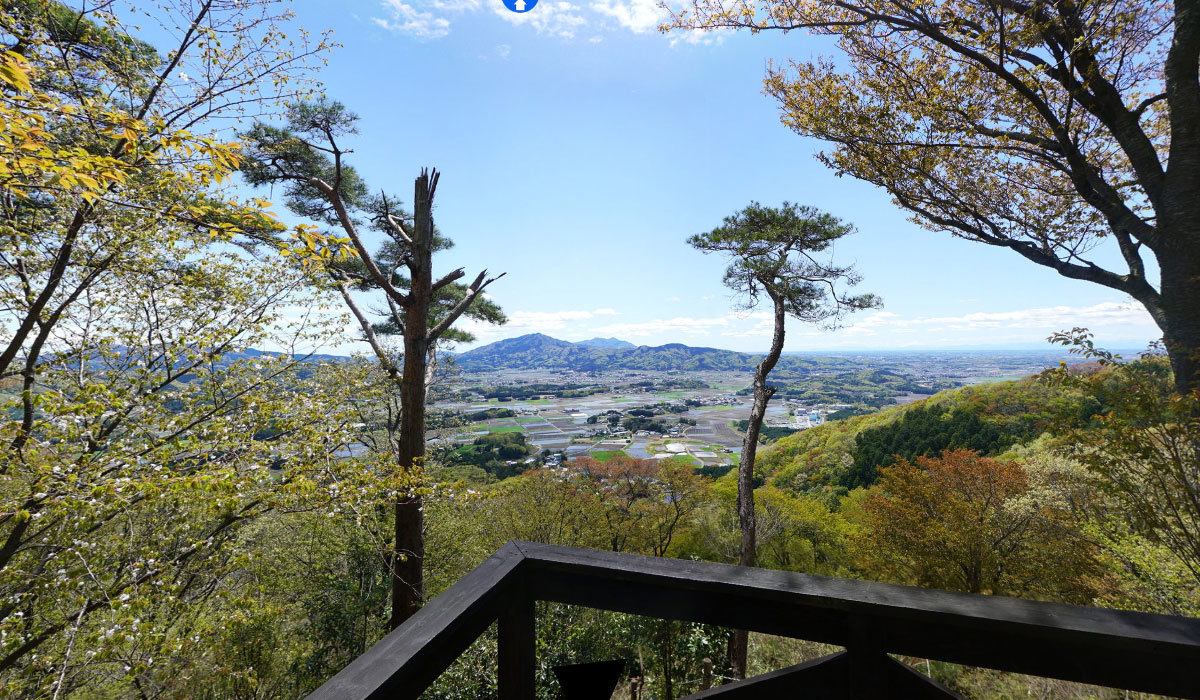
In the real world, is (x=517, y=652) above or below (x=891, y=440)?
above

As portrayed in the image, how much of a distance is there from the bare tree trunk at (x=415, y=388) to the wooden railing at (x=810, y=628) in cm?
453

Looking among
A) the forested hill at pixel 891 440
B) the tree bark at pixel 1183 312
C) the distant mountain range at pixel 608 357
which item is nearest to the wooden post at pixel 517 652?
the tree bark at pixel 1183 312

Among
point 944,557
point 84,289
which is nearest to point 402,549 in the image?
point 84,289

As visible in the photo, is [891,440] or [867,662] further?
[891,440]

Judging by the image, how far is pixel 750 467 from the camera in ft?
24.1

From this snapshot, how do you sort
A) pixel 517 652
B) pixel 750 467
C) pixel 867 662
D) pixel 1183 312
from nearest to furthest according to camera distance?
pixel 867 662
pixel 517 652
pixel 1183 312
pixel 750 467

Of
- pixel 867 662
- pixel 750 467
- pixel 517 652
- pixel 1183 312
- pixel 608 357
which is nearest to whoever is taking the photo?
pixel 867 662

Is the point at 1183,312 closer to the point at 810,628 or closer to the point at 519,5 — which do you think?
the point at 810,628

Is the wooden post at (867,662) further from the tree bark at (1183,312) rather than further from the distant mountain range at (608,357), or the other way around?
the distant mountain range at (608,357)

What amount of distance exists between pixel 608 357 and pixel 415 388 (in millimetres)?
98299

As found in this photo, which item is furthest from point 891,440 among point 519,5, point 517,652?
point 517,652

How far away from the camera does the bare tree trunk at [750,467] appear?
671 centimetres

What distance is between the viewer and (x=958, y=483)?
11.7m

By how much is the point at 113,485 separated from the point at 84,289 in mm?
2487
